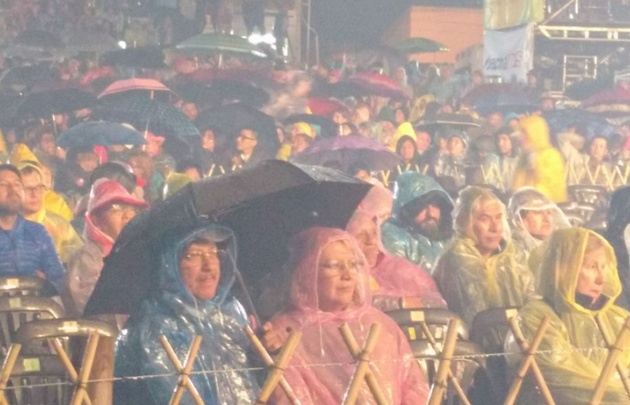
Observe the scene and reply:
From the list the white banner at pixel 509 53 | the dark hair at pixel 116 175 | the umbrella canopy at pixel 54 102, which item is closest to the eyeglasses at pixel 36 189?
the dark hair at pixel 116 175

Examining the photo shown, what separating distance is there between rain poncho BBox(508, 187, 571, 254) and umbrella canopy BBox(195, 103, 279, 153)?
5.16m

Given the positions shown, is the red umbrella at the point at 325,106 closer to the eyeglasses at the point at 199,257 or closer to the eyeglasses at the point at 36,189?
the eyeglasses at the point at 36,189

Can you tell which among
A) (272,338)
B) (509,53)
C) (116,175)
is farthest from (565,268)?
(509,53)

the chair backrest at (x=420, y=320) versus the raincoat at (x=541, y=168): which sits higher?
the chair backrest at (x=420, y=320)

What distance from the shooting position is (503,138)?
17719mm

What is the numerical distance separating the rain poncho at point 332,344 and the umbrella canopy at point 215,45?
12.9 m

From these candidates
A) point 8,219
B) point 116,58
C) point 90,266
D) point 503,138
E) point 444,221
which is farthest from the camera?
point 116,58

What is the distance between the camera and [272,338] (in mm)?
6703

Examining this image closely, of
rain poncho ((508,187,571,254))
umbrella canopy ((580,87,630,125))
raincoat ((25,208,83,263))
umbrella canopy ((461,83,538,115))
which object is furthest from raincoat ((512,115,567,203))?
raincoat ((25,208,83,263))

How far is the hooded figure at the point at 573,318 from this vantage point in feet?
25.3

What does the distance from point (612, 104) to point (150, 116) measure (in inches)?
247

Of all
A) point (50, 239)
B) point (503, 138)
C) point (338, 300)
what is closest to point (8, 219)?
point (50, 239)

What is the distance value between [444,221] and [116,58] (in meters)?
8.85

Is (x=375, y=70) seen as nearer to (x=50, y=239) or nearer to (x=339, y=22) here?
(x=339, y=22)
